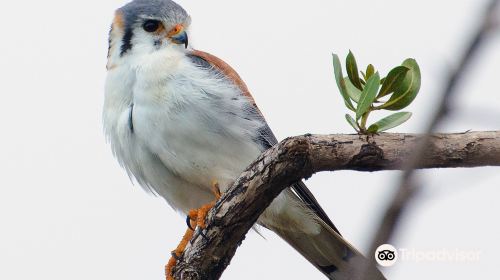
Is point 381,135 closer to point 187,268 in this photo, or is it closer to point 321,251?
point 187,268

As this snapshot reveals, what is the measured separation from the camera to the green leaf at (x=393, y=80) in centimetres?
304

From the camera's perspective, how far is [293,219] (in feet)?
14.0

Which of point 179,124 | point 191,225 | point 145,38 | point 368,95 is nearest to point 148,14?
point 145,38

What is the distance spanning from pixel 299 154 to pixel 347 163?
0.23 meters

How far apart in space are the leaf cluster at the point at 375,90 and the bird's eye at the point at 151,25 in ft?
5.82

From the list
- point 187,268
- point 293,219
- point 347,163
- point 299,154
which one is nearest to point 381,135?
point 347,163

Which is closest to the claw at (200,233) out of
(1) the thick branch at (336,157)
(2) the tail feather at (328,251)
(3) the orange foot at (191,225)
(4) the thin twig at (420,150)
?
(3) the orange foot at (191,225)

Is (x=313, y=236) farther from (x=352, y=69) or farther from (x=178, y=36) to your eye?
(x=178, y=36)

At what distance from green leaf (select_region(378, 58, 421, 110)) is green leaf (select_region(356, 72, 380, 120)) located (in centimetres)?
13

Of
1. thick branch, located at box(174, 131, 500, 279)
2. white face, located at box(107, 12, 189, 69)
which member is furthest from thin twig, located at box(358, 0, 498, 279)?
white face, located at box(107, 12, 189, 69)

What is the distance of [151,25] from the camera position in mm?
4594

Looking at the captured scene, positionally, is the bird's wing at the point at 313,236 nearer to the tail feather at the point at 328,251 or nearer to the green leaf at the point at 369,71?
the tail feather at the point at 328,251

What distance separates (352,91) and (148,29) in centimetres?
189

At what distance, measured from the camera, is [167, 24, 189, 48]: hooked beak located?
14.7ft
